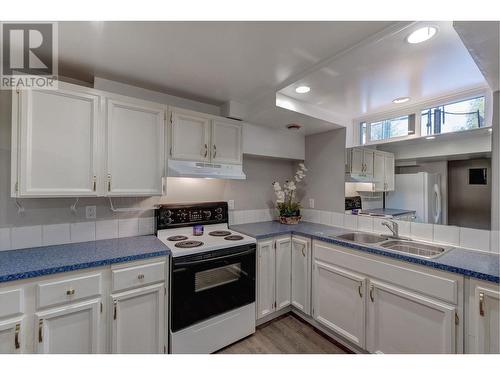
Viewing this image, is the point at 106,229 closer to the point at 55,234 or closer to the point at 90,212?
the point at 90,212

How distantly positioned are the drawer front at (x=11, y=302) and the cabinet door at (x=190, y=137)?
125 cm

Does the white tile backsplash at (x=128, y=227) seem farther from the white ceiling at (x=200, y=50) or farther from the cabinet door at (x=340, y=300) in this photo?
the cabinet door at (x=340, y=300)

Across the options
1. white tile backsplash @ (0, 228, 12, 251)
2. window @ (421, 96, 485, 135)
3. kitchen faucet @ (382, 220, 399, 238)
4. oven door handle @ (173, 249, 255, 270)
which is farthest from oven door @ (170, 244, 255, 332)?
window @ (421, 96, 485, 135)

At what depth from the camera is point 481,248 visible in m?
1.58

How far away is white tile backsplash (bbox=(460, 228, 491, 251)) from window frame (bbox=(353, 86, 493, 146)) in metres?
0.79

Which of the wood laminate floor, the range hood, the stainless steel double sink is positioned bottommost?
the wood laminate floor

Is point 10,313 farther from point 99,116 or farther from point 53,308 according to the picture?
point 99,116

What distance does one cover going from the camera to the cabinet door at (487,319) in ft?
3.76

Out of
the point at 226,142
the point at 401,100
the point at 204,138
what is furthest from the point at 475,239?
the point at 204,138

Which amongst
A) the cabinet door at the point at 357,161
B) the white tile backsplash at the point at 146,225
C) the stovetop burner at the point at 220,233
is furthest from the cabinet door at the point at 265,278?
the cabinet door at the point at 357,161

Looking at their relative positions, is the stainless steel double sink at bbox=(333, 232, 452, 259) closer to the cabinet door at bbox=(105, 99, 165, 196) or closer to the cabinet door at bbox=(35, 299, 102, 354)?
the cabinet door at bbox=(105, 99, 165, 196)

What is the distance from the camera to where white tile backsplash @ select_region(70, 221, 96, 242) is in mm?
1728

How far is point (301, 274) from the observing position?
2.19 metres

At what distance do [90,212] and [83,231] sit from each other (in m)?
0.16
